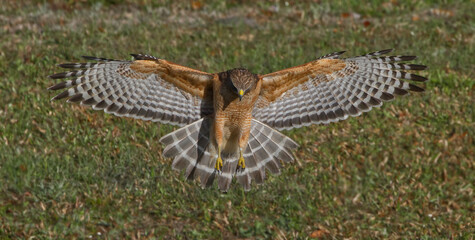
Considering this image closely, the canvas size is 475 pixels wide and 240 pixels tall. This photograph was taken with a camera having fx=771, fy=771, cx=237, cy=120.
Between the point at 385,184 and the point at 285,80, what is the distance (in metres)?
2.17

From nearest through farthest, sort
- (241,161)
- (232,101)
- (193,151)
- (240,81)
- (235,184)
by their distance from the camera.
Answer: (240,81), (232,101), (241,161), (193,151), (235,184)

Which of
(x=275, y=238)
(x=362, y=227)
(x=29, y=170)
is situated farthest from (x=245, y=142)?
(x=29, y=170)

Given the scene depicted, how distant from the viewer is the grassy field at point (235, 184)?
885 centimetres

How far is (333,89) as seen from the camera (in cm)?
859

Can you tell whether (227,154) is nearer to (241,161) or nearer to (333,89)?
(241,161)

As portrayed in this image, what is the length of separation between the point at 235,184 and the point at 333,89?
169 cm

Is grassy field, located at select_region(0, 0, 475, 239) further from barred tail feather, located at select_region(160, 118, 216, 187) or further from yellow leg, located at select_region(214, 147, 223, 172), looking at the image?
yellow leg, located at select_region(214, 147, 223, 172)

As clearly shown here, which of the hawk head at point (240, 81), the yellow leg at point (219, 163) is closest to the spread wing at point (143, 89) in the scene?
the hawk head at point (240, 81)

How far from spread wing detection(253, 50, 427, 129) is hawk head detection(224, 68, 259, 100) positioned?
474mm

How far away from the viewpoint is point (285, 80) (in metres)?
8.38

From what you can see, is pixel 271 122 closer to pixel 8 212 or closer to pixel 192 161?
pixel 192 161

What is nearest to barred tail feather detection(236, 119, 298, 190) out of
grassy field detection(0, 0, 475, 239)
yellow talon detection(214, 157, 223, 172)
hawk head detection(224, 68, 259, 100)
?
yellow talon detection(214, 157, 223, 172)

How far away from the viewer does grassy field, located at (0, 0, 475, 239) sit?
885 centimetres

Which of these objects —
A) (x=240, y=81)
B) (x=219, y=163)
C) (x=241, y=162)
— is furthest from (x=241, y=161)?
(x=240, y=81)
